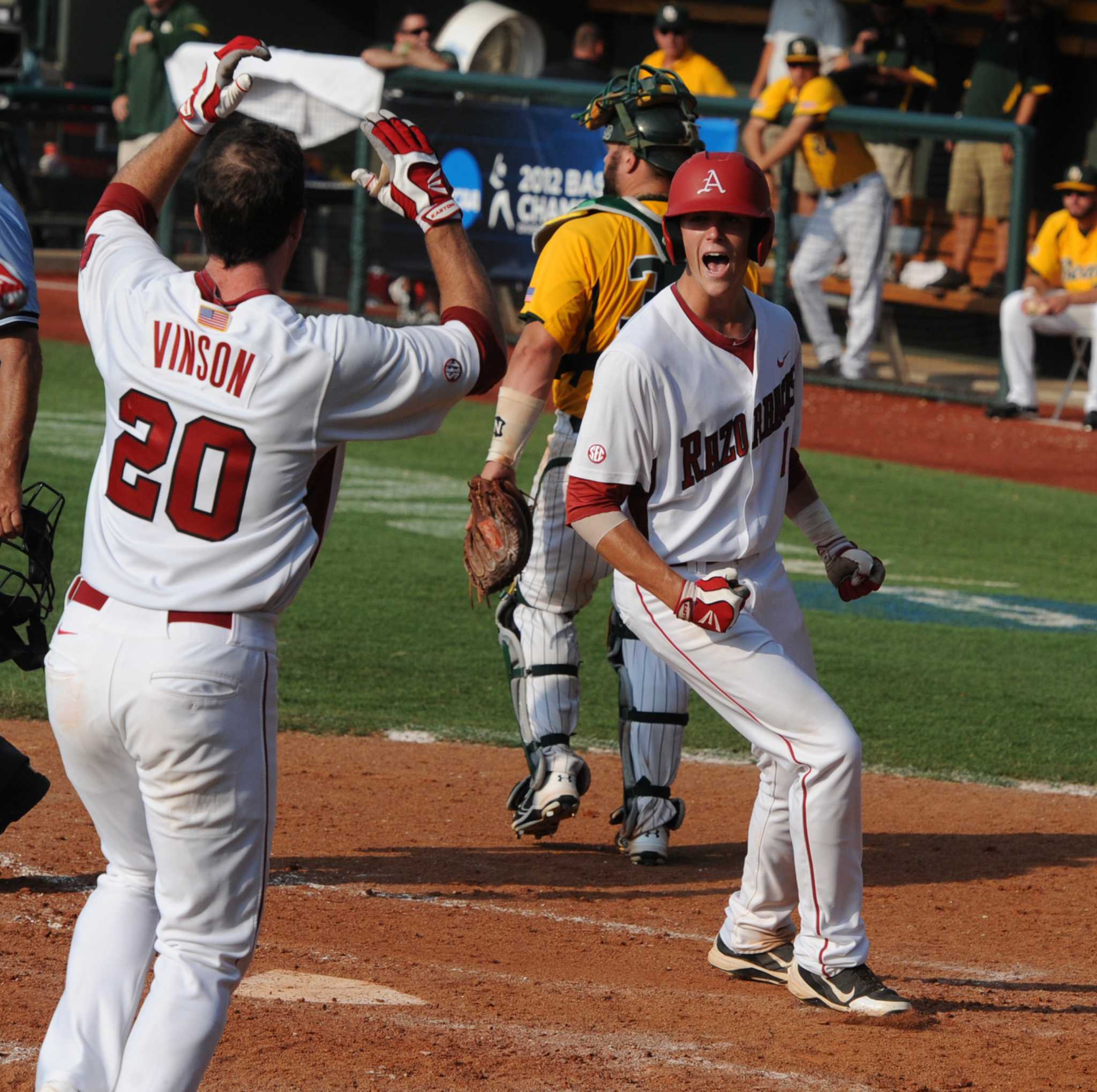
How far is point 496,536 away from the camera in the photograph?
195 inches

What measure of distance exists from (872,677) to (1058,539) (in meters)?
3.72

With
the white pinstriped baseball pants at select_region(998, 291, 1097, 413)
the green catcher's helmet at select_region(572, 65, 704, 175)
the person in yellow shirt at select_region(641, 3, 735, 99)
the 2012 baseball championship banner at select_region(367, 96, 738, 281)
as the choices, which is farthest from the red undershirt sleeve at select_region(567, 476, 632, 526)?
the person in yellow shirt at select_region(641, 3, 735, 99)

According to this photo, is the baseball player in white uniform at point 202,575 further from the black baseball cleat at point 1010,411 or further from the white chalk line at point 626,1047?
the black baseball cleat at point 1010,411

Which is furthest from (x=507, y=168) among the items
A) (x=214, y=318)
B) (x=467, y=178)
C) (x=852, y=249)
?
(x=214, y=318)

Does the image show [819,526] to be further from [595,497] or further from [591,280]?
[591,280]

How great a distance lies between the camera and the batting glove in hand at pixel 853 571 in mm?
4656

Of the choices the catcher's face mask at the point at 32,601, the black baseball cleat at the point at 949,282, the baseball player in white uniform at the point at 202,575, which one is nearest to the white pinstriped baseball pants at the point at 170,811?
the baseball player in white uniform at the point at 202,575

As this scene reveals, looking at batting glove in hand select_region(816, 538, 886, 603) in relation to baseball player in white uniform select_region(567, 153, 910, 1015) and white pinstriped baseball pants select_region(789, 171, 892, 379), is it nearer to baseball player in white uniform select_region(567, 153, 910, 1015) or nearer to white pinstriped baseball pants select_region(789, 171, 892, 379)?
baseball player in white uniform select_region(567, 153, 910, 1015)

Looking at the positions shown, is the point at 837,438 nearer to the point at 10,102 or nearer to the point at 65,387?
the point at 65,387

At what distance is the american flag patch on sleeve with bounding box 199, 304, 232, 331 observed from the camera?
127 inches

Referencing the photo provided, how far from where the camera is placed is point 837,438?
14.1 metres

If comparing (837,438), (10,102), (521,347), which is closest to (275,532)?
(521,347)

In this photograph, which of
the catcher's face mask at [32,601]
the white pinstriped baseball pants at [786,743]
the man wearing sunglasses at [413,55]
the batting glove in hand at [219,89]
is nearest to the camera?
the batting glove in hand at [219,89]

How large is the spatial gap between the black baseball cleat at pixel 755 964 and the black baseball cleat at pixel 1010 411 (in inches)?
412
